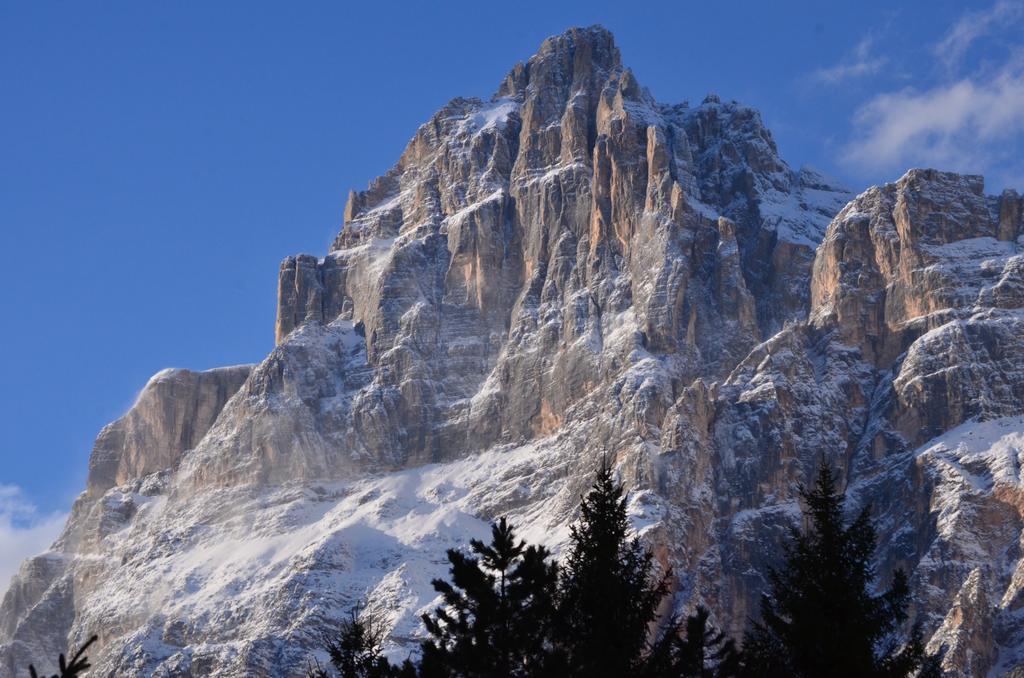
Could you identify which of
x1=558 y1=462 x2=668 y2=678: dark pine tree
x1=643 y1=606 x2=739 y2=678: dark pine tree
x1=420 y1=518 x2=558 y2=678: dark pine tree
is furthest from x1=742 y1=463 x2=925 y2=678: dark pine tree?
x1=420 y1=518 x2=558 y2=678: dark pine tree

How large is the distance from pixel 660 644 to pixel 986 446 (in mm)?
151799

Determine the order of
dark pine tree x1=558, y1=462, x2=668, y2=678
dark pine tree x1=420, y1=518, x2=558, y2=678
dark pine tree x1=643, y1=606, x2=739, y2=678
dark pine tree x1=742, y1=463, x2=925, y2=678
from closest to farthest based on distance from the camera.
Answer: dark pine tree x1=742, y1=463, x2=925, y2=678 < dark pine tree x1=643, y1=606, x2=739, y2=678 < dark pine tree x1=558, y1=462, x2=668, y2=678 < dark pine tree x1=420, y1=518, x2=558, y2=678

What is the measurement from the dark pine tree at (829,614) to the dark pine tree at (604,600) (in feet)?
9.79

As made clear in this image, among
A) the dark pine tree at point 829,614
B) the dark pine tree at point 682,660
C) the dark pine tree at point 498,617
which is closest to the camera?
the dark pine tree at point 829,614

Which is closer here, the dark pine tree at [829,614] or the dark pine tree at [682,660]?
the dark pine tree at [829,614]

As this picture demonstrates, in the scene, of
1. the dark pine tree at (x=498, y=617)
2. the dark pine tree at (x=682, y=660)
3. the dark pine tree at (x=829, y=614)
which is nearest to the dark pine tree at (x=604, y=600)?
the dark pine tree at (x=682, y=660)

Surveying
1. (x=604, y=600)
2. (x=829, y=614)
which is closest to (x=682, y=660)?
(x=604, y=600)

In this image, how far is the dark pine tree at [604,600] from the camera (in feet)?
166

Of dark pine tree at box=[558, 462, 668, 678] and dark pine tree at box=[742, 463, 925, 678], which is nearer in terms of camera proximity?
dark pine tree at box=[742, 463, 925, 678]

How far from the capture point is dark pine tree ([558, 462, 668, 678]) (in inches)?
1996

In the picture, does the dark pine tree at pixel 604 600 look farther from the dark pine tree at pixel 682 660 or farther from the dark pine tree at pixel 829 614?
the dark pine tree at pixel 829 614

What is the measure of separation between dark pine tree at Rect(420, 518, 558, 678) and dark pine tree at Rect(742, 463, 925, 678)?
5.92 metres

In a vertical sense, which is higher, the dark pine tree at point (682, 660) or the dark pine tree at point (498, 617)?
the dark pine tree at point (498, 617)

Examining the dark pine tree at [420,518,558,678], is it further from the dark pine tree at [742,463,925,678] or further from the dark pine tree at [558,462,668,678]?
the dark pine tree at [742,463,925,678]
